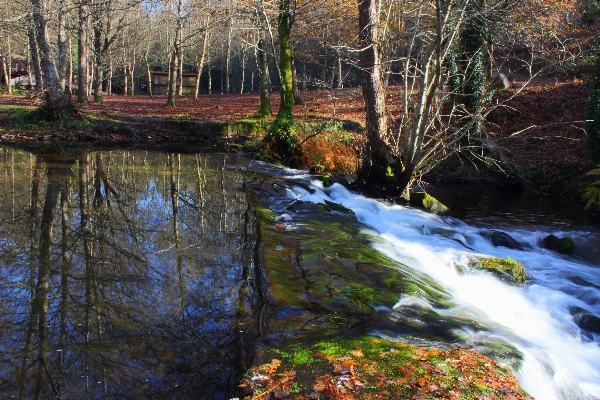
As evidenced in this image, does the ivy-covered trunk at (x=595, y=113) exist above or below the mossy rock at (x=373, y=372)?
above

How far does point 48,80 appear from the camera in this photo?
1728cm

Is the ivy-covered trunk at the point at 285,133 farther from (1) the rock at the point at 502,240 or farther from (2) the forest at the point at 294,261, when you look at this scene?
(1) the rock at the point at 502,240

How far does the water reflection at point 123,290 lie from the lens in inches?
159

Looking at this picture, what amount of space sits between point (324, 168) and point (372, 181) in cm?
228

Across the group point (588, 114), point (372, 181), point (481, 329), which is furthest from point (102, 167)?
point (588, 114)

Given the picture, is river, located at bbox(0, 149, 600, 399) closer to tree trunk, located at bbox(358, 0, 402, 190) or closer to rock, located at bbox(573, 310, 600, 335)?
rock, located at bbox(573, 310, 600, 335)

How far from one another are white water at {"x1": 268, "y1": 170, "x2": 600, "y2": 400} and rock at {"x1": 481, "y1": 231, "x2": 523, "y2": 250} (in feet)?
0.57

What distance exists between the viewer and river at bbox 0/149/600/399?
4195mm

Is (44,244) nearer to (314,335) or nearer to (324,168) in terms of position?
(314,335)

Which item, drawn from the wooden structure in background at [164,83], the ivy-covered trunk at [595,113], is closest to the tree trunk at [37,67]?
the ivy-covered trunk at [595,113]

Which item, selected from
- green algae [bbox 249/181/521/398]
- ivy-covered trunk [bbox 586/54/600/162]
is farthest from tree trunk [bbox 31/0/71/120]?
ivy-covered trunk [bbox 586/54/600/162]

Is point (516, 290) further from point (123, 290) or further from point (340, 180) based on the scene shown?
point (340, 180)

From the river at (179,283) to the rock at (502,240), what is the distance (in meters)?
0.18

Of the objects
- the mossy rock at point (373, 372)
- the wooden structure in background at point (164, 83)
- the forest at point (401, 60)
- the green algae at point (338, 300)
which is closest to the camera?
the mossy rock at point (373, 372)
